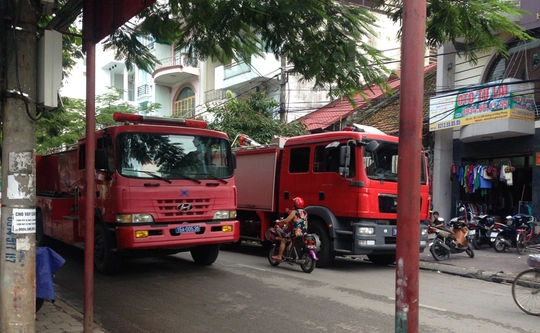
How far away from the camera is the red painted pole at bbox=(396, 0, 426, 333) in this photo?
253cm

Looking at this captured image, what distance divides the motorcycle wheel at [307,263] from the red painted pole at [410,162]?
23.5 ft

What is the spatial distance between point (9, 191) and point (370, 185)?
22.6 ft

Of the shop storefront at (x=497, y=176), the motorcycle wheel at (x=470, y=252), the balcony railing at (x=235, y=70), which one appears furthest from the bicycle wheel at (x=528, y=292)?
the balcony railing at (x=235, y=70)

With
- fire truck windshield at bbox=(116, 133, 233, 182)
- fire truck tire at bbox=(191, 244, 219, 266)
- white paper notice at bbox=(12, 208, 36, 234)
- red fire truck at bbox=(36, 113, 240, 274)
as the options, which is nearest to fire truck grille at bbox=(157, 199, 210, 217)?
red fire truck at bbox=(36, 113, 240, 274)

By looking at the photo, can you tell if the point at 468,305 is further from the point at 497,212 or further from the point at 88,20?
the point at 497,212

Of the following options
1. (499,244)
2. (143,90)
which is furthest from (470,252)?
(143,90)

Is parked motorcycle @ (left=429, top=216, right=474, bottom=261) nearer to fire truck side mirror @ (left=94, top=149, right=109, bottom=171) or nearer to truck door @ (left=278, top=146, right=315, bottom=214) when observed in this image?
truck door @ (left=278, top=146, right=315, bottom=214)

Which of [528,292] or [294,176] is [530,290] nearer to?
[528,292]

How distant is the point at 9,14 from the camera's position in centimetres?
466

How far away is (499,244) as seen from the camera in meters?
12.9

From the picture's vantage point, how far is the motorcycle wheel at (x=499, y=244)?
1284 cm

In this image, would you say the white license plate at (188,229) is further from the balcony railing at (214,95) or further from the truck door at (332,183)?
the balcony railing at (214,95)

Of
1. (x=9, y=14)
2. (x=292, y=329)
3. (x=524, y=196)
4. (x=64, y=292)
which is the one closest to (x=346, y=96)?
(x=292, y=329)

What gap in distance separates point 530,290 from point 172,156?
238 inches
